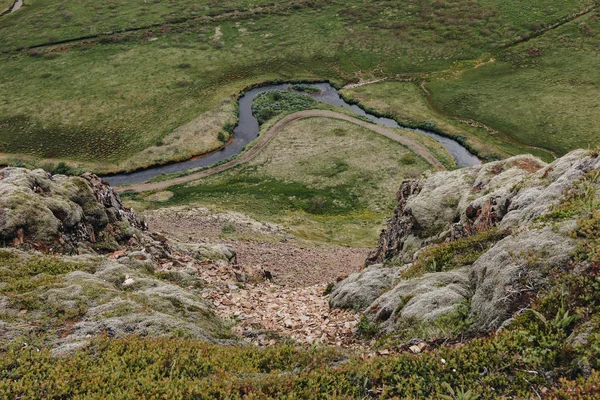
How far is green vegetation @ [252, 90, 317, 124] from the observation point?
325 ft

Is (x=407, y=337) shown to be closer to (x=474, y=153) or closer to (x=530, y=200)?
(x=530, y=200)

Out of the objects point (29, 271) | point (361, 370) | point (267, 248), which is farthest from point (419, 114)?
point (361, 370)

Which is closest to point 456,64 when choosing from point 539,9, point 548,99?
point 548,99

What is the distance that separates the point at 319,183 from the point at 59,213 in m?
53.6

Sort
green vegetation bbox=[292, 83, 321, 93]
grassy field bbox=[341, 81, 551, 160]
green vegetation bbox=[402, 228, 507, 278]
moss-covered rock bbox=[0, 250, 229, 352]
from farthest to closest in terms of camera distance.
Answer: green vegetation bbox=[292, 83, 321, 93], grassy field bbox=[341, 81, 551, 160], green vegetation bbox=[402, 228, 507, 278], moss-covered rock bbox=[0, 250, 229, 352]

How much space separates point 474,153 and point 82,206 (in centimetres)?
7862

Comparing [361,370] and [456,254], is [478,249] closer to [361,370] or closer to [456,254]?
[456,254]

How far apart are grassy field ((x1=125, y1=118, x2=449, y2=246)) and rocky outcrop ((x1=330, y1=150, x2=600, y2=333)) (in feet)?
83.3

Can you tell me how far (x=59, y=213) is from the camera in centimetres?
2653

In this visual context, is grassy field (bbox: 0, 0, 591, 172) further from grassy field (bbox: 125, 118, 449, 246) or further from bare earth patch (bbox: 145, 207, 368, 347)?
bare earth patch (bbox: 145, 207, 368, 347)

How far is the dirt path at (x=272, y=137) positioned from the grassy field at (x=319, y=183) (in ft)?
5.94

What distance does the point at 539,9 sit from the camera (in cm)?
12525

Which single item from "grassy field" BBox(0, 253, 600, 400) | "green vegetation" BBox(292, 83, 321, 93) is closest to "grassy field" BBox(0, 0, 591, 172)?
"green vegetation" BBox(292, 83, 321, 93)

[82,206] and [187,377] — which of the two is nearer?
[187,377]
